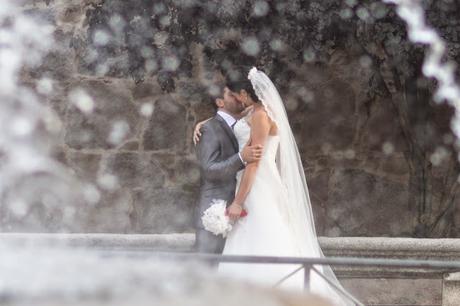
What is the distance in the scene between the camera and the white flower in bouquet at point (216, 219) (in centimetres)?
422

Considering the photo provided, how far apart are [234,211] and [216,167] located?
0.20 metres

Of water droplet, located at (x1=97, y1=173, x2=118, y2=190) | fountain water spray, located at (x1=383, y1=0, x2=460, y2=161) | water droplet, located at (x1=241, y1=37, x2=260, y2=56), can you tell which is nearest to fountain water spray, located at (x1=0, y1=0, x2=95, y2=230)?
water droplet, located at (x1=97, y1=173, x2=118, y2=190)

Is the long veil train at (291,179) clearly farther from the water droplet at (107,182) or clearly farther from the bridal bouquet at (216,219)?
the water droplet at (107,182)

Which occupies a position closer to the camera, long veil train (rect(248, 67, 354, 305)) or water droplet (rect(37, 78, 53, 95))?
long veil train (rect(248, 67, 354, 305))

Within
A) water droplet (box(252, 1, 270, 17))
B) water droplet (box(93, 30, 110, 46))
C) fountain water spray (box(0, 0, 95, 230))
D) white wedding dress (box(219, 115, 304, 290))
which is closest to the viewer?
white wedding dress (box(219, 115, 304, 290))

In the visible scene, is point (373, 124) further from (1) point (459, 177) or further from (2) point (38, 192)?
(2) point (38, 192)

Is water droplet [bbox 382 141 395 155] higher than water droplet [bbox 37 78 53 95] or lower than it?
lower

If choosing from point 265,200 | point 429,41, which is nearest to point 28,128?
point 429,41

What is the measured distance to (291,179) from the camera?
Answer: 4.56 m

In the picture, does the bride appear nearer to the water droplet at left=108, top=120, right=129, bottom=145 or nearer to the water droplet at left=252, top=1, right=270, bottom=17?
the water droplet at left=252, top=1, right=270, bottom=17

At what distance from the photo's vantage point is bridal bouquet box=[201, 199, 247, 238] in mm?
4223

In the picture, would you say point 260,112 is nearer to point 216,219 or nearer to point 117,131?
point 216,219

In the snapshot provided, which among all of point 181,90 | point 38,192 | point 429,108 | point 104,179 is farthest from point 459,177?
point 38,192

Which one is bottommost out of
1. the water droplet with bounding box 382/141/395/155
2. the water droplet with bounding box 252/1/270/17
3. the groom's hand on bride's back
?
the water droplet with bounding box 382/141/395/155
